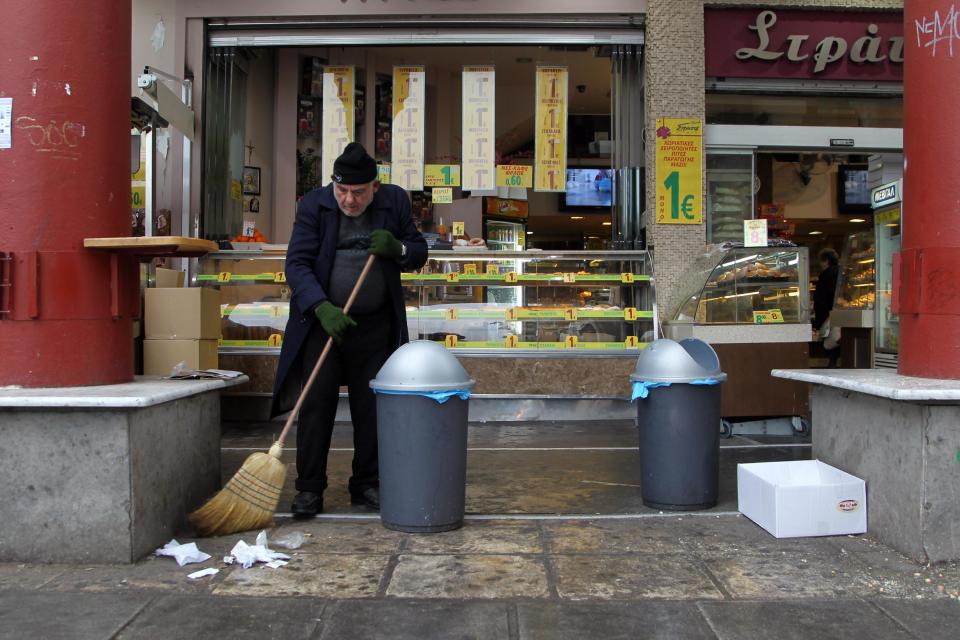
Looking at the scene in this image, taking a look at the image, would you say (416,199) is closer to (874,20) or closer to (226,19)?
(226,19)

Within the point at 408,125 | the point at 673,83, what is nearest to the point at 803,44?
the point at 673,83

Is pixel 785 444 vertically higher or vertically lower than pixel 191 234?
lower

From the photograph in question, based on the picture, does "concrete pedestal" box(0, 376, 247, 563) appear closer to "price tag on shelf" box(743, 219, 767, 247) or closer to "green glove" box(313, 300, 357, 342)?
"green glove" box(313, 300, 357, 342)

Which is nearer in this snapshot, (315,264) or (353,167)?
(353,167)

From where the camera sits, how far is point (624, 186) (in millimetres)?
9008

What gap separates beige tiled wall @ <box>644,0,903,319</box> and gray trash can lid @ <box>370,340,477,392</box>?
522cm

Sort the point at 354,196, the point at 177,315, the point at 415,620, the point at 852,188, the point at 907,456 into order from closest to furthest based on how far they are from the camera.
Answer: the point at 415,620 < the point at 907,456 < the point at 354,196 < the point at 177,315 < the point at 852,188

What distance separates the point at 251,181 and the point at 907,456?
29.5 ft

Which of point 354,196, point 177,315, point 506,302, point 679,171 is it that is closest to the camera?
point 354,196

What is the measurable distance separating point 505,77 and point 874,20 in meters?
4.99

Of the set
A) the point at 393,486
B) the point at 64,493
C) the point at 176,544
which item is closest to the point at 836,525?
the point at 393,486

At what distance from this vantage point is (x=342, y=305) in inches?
175

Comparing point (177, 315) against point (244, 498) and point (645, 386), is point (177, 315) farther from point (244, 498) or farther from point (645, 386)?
point (645, 386)

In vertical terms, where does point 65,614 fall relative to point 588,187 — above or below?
below
